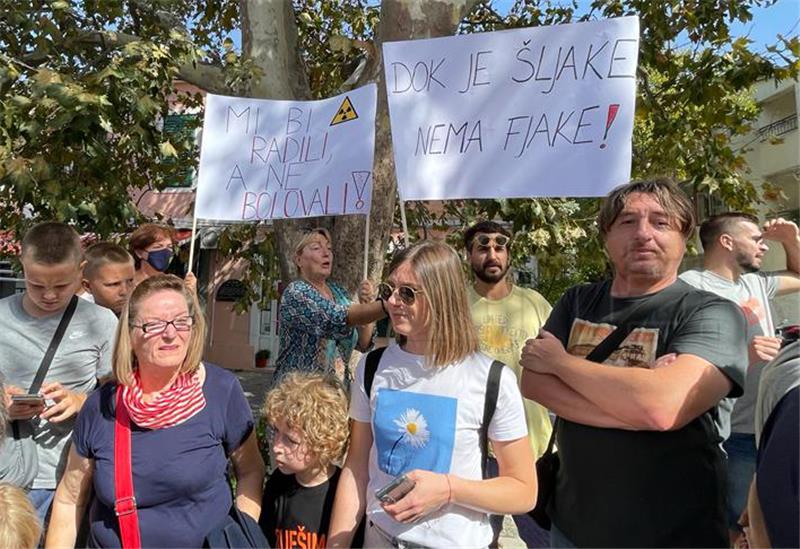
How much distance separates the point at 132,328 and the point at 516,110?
1.92 metres

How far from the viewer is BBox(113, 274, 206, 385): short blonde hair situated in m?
2.10

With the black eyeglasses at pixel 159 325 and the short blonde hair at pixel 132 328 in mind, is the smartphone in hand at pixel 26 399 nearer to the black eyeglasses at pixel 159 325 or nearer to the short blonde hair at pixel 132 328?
the short blonde hair at pixel 132 328

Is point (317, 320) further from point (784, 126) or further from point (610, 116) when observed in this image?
point (784, 126)

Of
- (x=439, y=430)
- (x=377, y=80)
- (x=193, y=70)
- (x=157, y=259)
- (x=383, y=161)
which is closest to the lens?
(x=439, y=430)

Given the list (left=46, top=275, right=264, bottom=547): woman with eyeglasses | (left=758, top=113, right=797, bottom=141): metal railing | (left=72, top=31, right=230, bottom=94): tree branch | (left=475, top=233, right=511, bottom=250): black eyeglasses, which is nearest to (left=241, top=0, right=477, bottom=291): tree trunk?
(left=72, top=31, right=230, bottom=94): tree branch

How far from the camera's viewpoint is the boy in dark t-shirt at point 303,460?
6.96 feet

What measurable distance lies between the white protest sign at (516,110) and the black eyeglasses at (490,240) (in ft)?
1.44

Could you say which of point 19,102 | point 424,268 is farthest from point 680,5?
point 19,102

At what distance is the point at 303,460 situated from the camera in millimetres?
2150

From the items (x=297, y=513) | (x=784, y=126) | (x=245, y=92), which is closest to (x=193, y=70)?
(x=245, y=92)

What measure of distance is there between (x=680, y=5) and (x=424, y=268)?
4.87 m

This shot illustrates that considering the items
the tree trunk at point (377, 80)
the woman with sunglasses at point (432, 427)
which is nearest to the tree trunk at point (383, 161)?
the tree trunk at point (377, 80)

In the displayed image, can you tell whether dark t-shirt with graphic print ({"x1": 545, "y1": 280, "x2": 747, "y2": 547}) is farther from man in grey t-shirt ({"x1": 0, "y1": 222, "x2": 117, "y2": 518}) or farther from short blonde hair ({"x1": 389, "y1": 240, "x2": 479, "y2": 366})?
man in grey t-shirt ({"x1": 0, "y1": 222, "x2": 117, "y2": 518})

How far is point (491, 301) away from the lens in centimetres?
340
